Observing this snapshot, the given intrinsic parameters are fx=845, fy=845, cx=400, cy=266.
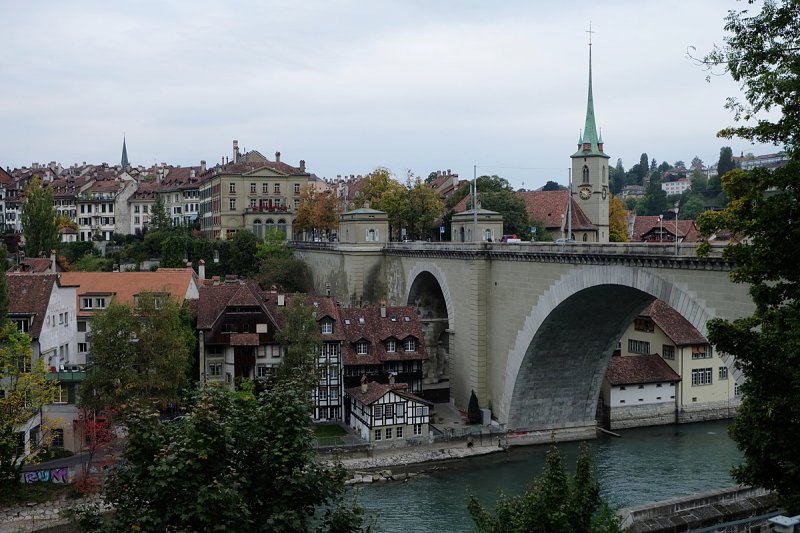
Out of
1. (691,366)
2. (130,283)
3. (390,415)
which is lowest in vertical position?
(390,415)

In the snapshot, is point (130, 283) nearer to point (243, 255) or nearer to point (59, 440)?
point (59, 440)

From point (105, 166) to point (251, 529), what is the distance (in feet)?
357

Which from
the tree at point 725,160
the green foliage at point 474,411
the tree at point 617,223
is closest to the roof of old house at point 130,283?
the green foliage at point 474,411

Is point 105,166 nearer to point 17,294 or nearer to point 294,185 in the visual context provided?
point 294,185

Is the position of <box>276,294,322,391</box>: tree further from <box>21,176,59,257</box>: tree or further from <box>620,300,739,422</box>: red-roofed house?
<box>21,176,59,257</box>: tree

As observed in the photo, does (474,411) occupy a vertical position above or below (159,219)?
below

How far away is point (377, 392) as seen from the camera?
30.7 m

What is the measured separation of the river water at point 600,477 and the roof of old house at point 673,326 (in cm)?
383

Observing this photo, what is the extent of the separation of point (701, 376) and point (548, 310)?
11.8m

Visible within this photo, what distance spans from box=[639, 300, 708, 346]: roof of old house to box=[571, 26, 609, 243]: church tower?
2126 centimetres

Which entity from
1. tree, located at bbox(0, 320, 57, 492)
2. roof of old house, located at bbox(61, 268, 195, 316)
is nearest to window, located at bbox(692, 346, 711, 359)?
roof of old house, located at bbox(61, 268, 195, 316)

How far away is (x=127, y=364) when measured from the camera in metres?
27.5

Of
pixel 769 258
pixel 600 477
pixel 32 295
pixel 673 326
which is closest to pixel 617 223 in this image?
pixel 673 326


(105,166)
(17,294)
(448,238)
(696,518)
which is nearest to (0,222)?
(105,166)
